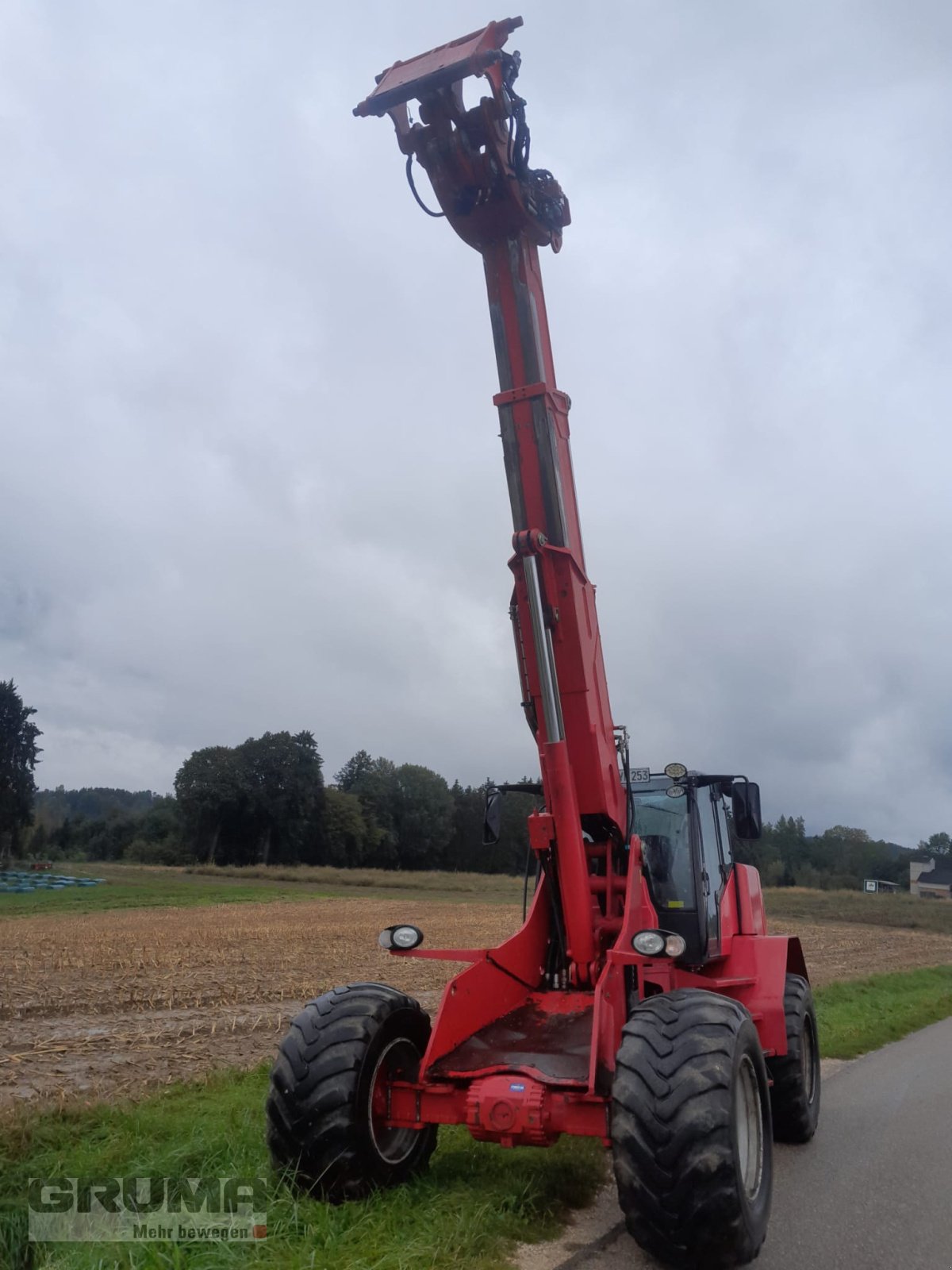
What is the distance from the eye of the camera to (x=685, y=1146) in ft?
15.2

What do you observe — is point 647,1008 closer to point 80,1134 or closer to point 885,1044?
point 80,1134

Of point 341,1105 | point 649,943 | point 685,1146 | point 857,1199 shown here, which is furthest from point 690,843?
point 341,1105

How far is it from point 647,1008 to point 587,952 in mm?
1228

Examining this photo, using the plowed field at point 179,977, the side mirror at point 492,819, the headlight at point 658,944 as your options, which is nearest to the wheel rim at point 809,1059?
the side mirror at point 492,819

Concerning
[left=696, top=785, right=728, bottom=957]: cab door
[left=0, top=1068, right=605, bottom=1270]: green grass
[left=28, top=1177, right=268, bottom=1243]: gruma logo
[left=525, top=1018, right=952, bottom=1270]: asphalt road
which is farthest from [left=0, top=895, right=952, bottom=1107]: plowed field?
[left=696, top=785, right=728, bottom=957]: cab door

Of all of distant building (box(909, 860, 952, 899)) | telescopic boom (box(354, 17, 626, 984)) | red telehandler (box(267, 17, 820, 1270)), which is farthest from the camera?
distant building (box(909, 860, 952, 899))

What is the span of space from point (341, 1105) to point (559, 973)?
2.06 meters

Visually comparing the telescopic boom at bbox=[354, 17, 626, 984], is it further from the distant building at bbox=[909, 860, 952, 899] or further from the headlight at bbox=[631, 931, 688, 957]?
the distant building at bbox=[909, 860, 952, 899]

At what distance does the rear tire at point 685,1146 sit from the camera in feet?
15.1

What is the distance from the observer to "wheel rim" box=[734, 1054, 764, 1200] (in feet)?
16.9

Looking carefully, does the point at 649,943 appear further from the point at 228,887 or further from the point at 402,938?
the point at 228,887

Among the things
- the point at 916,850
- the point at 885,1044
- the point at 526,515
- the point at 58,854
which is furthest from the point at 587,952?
the point at 916,850

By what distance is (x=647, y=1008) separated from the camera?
5270mm

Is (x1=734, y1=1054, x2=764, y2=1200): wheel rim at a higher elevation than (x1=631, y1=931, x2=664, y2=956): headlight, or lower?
lower
